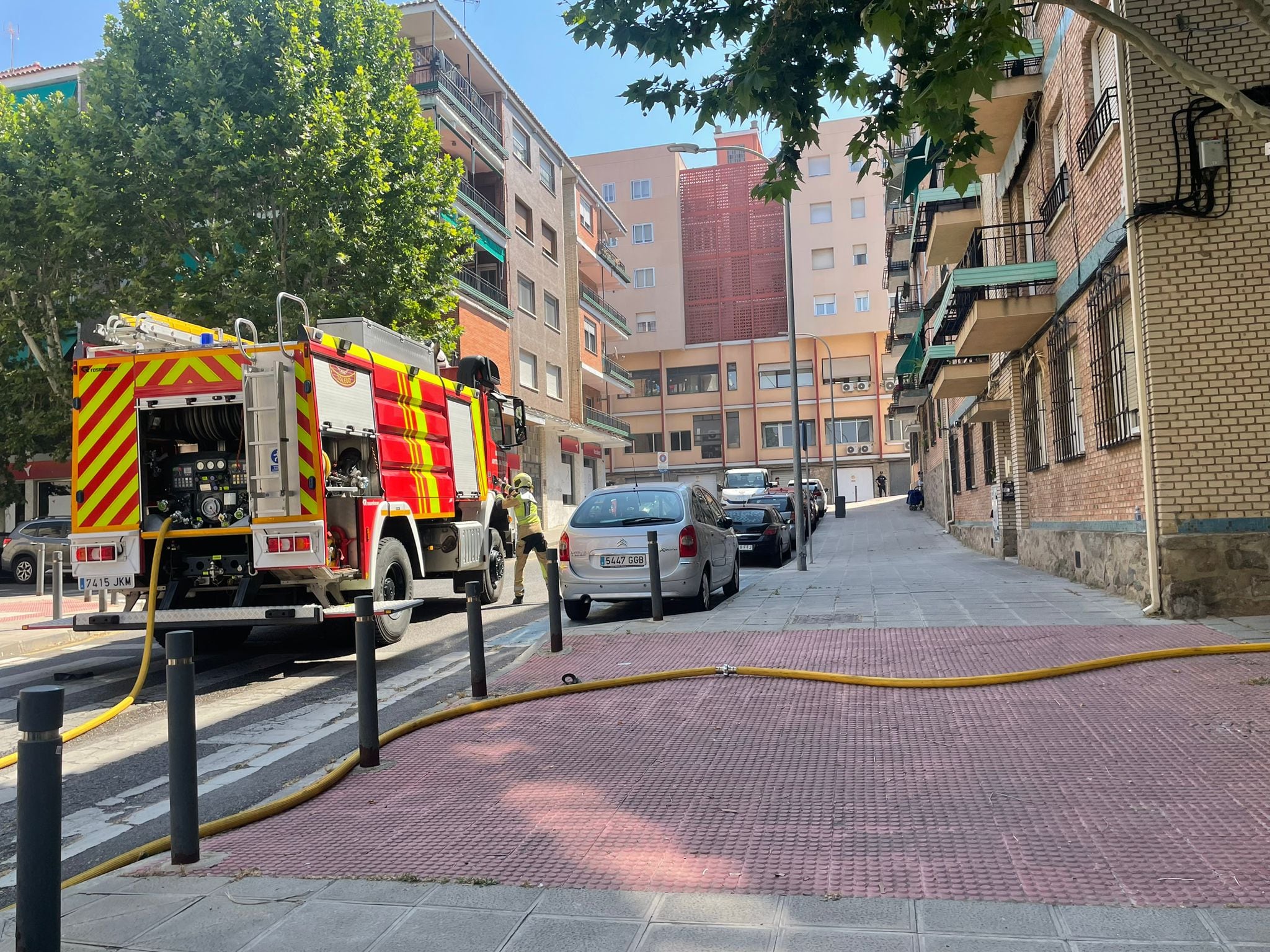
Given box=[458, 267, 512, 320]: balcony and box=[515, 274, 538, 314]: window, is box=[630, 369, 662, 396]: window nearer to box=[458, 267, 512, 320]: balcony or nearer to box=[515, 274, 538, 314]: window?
box=[515, 274, 538, 314]: window

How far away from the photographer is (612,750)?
548 cm

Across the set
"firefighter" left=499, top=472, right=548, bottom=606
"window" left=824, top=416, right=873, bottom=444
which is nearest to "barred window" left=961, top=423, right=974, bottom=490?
"firefighter" left=499, top=472, right=548, bottom=606

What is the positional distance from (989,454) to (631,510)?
12.3 metres

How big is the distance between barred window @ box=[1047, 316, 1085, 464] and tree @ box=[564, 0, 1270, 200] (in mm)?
7103

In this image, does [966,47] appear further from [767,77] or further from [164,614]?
[164,614]

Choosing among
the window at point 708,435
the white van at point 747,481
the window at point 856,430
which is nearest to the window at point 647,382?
the window at point 708,435

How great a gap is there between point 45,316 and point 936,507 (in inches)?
1071

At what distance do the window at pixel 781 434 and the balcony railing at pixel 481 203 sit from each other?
33.2 m

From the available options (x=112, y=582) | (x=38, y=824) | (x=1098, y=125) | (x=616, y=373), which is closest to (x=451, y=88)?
(x=616, y=373)

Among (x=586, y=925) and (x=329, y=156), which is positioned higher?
(x=329, y=156)

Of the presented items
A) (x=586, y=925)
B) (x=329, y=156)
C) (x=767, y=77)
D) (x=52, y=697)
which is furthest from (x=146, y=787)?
(x=329, y=156)

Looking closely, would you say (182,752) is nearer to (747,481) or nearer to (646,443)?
(747,481)

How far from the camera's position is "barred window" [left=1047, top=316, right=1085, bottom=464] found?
43.3 ft

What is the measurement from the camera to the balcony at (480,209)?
97.3 ft
